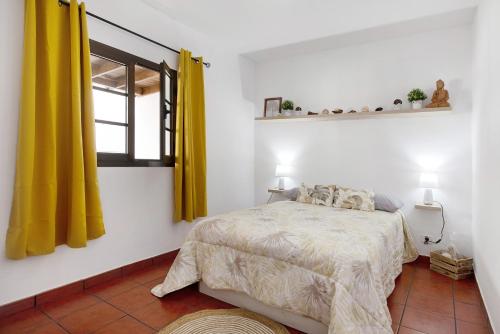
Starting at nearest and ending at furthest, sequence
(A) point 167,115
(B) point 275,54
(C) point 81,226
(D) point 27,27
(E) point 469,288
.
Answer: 1. (D) point 27,27
2. (C) point 81,226
3. (E) point 469,288
4. (A) point 167,115
5. (B) point 275,54

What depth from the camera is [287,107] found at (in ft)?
13.1

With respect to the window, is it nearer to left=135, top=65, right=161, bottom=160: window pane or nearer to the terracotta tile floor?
left=135, top=65, right=161, bottom=160: window pane

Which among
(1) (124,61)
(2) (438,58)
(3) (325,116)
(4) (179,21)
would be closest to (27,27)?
(1) (124,61)

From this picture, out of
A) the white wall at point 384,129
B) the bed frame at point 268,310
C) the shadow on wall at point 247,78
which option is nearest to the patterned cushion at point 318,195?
the white wall at point 384,129

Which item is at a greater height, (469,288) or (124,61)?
(124,61)

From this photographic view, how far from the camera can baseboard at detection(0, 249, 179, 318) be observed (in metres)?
2.01

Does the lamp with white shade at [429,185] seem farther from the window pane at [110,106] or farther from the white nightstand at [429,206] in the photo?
the window pane at [110,106]

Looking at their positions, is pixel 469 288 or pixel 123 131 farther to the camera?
pixel 123 131

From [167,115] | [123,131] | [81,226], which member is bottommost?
[81,226]

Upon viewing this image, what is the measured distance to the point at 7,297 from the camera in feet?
6.50

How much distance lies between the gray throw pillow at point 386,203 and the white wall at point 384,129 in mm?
307

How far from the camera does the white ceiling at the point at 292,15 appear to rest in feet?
9.45

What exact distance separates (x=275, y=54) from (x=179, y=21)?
54.9 inches

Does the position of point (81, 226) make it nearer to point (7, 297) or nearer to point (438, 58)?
point (7, 297)
